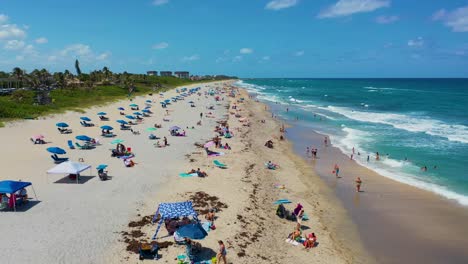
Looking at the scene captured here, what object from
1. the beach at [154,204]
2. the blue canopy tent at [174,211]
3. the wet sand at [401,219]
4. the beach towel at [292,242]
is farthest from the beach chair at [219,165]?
the beach towel at [292,242]

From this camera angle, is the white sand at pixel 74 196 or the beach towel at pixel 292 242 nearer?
the white sand at pixel 74 196

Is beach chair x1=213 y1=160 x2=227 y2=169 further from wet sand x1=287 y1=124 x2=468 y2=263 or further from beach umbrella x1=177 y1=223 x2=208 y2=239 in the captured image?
beach umbrella x1=177 y1=223 x2=208 y2=239

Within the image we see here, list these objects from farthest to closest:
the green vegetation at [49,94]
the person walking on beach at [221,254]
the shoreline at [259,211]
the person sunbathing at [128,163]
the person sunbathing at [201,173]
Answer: the green vegetation at [49,94] < the person sunbathing at [128,163] < the person sunbathing at [201,173] < the shoreline at [259,211] < the person walking on beach at [221,254]

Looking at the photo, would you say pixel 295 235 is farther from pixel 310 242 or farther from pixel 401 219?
pixel 401 219

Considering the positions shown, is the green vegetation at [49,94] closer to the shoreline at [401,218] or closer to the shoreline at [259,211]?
the shoreline at [259,211]

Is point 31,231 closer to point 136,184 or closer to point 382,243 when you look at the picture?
point 136,184

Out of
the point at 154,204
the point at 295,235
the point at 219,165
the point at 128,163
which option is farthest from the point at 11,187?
the point at 219,165
